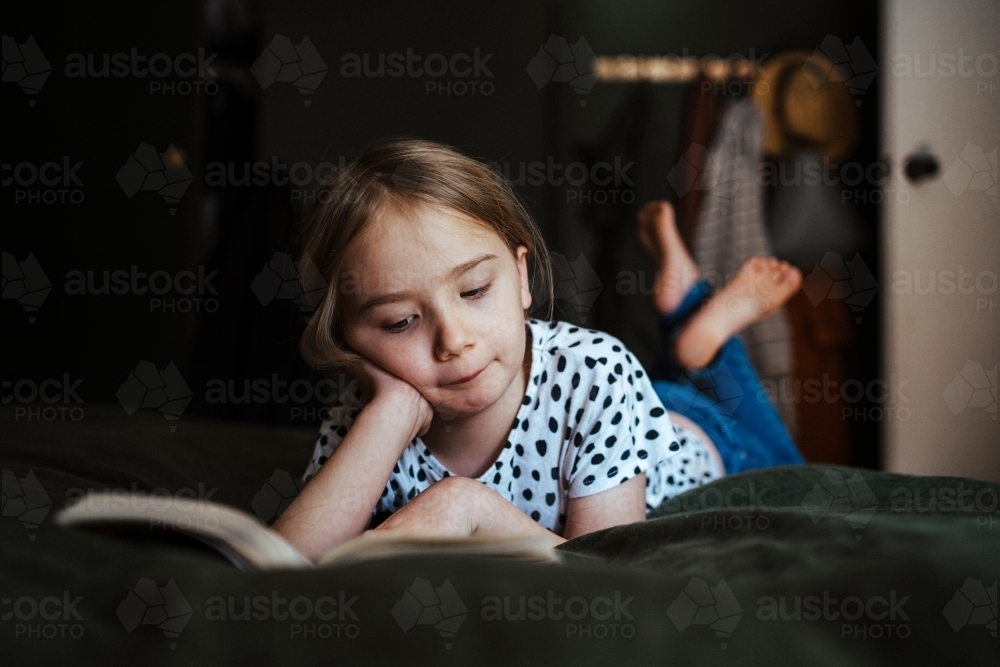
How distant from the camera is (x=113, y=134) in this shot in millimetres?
2148

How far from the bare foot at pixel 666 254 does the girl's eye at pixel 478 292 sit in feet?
3.29

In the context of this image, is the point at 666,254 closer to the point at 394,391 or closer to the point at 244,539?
the point at 394,391

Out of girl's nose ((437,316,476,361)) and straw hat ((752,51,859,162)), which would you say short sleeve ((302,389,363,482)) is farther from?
straw hat ((752,51,859,162))

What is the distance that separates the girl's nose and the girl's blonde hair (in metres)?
0.11

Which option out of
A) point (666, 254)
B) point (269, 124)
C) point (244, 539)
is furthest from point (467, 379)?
point (269, 124)

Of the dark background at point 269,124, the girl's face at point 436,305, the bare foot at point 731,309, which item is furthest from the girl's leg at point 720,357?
the girl's face at point 436,305

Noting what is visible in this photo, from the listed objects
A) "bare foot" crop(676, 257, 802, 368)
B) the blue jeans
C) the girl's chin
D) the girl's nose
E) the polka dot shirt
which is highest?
the girl's nose

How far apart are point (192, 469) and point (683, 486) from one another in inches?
24.8

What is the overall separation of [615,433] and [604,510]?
77mm

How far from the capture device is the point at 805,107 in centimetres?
208

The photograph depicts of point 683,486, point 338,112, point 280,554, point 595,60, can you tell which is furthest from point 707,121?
point 280,554

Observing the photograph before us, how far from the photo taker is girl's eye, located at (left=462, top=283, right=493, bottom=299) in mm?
742

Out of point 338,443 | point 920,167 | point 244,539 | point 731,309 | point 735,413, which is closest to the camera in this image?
point 244,539

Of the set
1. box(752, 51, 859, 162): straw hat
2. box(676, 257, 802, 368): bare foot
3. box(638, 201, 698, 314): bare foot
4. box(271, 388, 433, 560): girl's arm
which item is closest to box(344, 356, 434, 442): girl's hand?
box(271, 388, 433, 560): girl's arm
